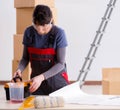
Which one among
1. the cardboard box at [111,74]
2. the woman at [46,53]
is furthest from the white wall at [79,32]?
the woman at [46,53]

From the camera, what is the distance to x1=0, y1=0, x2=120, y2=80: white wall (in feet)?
15.6

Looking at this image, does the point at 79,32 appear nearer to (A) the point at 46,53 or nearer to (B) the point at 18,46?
(B) the point at 18,46

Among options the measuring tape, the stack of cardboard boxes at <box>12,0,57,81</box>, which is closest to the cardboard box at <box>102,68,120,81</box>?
the measuring tape

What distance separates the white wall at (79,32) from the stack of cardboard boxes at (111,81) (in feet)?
8.25

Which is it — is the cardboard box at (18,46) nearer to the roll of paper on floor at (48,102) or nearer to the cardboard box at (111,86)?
the cardboard box at (111,86)

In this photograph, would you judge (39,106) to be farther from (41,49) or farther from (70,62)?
(70,62)

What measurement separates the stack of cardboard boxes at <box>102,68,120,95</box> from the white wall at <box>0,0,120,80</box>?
252 centimetres

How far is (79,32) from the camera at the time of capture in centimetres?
477

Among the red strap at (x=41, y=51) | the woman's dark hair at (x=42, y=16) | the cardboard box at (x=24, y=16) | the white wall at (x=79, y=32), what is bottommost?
the white wall at (x=79, y=32)

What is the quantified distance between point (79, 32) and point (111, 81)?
2.58m

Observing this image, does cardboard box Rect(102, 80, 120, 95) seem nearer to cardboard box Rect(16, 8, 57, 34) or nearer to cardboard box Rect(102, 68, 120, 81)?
cardboard box Rect(102, 68, 120, 81)

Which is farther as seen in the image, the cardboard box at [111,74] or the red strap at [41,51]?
the cardboard box at [111,74]

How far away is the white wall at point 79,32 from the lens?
187 inches

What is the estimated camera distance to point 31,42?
2.07 meters
